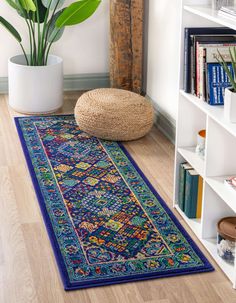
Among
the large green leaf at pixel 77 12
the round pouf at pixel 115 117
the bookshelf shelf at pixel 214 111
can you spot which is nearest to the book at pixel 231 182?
the bookshelf shelf at pixel 214 111

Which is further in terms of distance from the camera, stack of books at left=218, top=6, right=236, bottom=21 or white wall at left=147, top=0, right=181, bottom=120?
white wall at left=147, top=0, right=181, bottom=120

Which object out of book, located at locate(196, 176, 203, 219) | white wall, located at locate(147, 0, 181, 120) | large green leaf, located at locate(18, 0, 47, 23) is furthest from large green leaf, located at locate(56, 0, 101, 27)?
book, located at locate(196, 176, 203, 219)

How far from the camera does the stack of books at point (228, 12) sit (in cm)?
224

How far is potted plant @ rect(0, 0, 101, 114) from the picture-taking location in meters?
3.80

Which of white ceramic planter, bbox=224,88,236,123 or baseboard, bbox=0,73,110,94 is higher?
white ceramic planter, bbox=224,88,236,123

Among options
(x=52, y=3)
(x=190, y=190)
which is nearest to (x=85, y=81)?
(x=52, y=3)

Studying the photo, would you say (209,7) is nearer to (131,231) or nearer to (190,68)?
(190,68)

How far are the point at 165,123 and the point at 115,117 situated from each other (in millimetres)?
378

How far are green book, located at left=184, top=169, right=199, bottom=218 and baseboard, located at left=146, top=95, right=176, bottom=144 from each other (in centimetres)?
93

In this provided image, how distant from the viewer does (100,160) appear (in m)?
3.35

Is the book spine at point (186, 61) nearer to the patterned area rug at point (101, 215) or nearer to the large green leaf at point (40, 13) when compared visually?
the patterned area rug at point (101, 215)

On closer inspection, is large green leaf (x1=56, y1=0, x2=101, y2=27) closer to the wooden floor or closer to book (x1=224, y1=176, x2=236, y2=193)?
the wooden floor

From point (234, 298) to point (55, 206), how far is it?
94 centimetres

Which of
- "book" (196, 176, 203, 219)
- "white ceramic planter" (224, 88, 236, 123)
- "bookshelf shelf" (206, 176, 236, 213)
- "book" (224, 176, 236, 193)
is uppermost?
"white ceramic planter" (224, 88, 236, 123)
